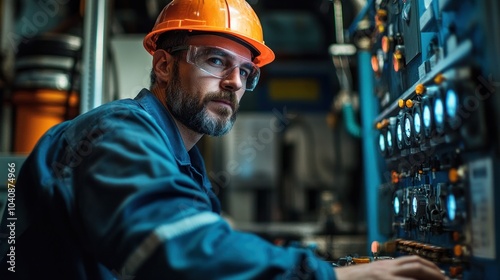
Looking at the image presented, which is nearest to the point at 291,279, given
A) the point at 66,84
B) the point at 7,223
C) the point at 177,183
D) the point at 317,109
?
the point at 177,183

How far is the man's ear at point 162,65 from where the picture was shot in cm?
149

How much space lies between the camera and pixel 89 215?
0.91 meters

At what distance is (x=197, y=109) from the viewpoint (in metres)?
1.41

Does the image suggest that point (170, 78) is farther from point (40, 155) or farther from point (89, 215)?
point (89, 215)

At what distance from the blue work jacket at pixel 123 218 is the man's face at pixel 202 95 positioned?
10.4 inches

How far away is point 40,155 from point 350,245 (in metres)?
2.36

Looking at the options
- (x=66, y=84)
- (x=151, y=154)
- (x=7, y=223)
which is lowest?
(x=7, y=223)

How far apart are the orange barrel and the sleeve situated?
1583mm

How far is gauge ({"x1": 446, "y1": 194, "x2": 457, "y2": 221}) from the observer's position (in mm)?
978

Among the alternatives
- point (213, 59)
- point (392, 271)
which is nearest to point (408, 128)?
point (392, 271)

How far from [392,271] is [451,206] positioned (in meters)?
0.21

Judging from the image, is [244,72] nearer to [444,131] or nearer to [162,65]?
[162,65]

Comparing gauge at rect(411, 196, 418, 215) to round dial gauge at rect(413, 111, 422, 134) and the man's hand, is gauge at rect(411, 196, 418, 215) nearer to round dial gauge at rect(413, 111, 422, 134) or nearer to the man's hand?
round dial gauge at rect(413, 111, 422, 134)

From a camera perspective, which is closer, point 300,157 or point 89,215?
point 89,215
